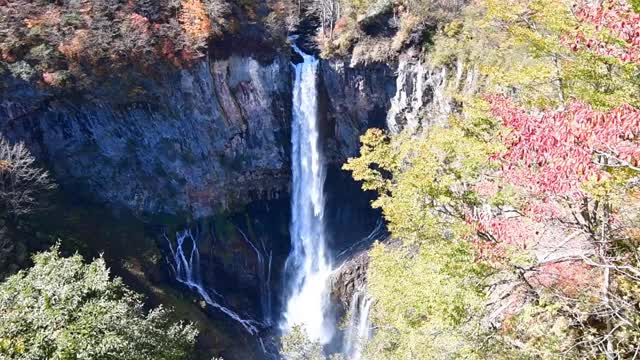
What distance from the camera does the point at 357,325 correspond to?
66.9 feet

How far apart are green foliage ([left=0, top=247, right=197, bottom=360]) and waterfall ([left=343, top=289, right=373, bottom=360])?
34.3 ft

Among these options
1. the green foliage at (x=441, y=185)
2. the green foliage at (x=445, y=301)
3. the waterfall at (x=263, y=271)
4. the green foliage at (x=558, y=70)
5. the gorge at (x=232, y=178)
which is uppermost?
the green foliage at (x=558, y=70)

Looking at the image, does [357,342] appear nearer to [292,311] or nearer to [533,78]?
[292,311]

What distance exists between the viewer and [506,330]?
827 centimetres

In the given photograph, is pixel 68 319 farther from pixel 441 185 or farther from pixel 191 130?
pixel 191 130

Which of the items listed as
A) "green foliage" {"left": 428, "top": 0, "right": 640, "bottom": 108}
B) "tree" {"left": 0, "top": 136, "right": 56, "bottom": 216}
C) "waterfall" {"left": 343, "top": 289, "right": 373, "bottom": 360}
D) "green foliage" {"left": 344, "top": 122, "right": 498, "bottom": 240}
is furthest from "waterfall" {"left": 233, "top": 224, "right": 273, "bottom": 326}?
"green foliage" {"left": 428, "top": 0, "right": 640, "bottom": 108}

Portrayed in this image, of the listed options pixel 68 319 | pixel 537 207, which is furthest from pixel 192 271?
pixel 537 207

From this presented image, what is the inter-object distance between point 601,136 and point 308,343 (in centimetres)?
1552

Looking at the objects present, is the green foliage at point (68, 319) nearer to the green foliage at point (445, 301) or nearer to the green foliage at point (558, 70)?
the green foliage at point (445, 301)

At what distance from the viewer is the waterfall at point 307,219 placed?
2388 cm

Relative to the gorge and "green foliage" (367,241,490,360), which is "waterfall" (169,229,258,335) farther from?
"green foliage" (367,241,490,360)

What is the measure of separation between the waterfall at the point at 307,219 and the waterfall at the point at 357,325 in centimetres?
223

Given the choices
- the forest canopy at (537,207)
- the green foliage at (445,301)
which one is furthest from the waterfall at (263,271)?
the green foliage at (445,301)

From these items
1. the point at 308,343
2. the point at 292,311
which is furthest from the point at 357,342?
the point at 292,311
